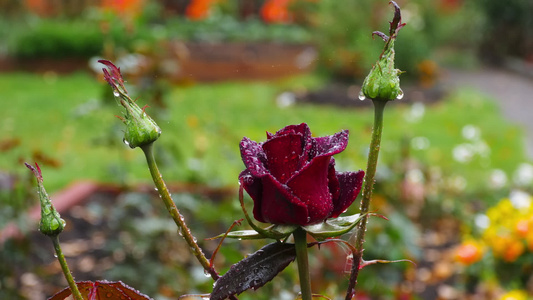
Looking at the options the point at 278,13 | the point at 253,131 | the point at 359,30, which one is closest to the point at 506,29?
the point at 278,13

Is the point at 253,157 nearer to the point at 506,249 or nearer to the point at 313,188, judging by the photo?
the point at 313,188

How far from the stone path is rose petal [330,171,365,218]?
201 inches

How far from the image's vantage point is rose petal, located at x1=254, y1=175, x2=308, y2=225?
36cm

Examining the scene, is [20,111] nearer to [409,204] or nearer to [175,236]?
[175,236]

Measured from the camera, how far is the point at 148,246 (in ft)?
7.97

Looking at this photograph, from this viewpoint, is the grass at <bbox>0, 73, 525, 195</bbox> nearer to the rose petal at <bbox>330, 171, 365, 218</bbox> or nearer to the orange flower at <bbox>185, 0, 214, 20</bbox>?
the rose petal at <bbox>330, 171, 365, 218</bbox>

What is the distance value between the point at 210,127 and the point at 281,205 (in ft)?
8.52

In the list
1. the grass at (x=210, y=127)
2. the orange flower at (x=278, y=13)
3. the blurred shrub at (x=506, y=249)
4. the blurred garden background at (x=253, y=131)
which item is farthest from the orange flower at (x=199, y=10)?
the blurred shrub at (x=506, y=249)

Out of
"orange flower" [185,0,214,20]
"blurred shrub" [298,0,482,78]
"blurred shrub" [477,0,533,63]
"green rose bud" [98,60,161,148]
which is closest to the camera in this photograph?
"green rose bud" [98,60,161,148]

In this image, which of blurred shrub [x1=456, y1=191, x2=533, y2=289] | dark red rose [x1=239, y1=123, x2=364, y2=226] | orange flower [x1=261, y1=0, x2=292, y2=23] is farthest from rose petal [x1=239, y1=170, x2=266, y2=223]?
orange flower [x1=261, y1=0, x2=292, y2=23]

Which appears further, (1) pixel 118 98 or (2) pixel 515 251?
(2) pixel 515 251

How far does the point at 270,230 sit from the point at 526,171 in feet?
10.9

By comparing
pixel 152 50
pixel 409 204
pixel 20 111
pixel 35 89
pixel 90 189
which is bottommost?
pixel 409 204

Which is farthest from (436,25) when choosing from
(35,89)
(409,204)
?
(409,204)
